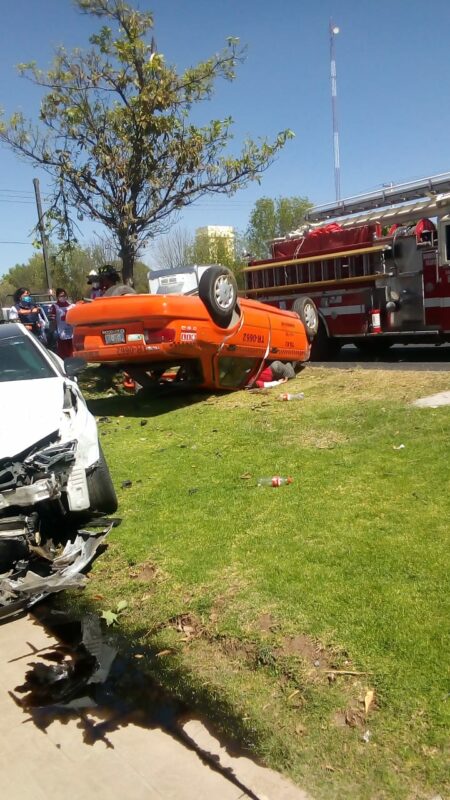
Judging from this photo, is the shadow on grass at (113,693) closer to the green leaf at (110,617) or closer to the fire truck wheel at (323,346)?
the green leaf at (110,617)

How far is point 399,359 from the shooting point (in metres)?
12.8

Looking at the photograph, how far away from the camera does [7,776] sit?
104 inches

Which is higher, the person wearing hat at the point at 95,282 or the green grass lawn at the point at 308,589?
the person wearing hat at the point at 95,282

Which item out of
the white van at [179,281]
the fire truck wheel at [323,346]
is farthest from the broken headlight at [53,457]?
the fire truck wheel at [323,346]

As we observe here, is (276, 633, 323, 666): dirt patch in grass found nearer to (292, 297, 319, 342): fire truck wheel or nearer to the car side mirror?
the car side mirror

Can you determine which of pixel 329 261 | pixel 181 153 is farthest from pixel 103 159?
pixel 329 261

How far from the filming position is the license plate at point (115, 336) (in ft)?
27.2

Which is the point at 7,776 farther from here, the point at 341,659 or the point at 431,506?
the point at 431,506

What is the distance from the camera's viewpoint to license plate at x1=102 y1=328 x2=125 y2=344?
27.2 ft

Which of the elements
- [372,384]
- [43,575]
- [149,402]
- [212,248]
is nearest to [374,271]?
[372,384]

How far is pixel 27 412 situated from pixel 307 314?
26.8ft

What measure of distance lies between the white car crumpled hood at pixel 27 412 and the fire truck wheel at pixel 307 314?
23.4 ft

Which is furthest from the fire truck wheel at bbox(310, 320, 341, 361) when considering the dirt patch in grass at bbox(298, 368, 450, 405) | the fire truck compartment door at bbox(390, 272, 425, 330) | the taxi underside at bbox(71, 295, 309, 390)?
the taxi underside at bbox(71, 295, 309, 390)

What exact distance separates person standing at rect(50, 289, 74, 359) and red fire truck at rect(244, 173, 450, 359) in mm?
4106
